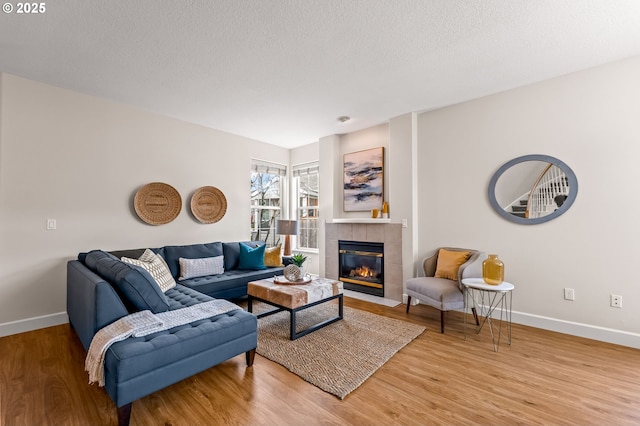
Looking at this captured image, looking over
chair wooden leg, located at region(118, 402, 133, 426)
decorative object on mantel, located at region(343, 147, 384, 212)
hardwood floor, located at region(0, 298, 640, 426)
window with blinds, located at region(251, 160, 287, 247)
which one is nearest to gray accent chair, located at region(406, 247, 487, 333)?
hardwood floor, located at region(0, 298, 640, 426)

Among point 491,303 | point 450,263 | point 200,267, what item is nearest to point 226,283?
point 200,267

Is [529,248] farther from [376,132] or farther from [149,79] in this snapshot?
[149,79]

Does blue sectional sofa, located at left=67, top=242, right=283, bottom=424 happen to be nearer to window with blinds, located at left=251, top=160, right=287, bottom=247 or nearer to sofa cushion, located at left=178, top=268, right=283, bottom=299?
sofa cushion, located at left=178, top=268, right=283, bottom=299

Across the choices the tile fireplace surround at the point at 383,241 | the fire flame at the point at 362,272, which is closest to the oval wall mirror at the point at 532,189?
the tile fireplace surround at the point at 383,241

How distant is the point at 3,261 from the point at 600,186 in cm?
617

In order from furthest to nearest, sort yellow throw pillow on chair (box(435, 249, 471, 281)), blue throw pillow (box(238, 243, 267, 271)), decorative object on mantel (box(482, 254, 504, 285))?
1. blue throw pillow (box(238, 243, 267, 271))
2. yellow throw pillow on chair (box(435, 249, 471, 281))
3. decorative object on mantel (box(482, 254, 504, 285))

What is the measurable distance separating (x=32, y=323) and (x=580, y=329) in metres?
5.82

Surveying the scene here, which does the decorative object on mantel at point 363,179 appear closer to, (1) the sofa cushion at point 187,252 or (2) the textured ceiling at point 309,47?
(2) the textured ceiling at point 309,47

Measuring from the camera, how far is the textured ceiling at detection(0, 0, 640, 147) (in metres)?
2.00

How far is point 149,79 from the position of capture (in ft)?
9.74

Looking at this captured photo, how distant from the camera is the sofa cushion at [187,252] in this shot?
3.69 meters

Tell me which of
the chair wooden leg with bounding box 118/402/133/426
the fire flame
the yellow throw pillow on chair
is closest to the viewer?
the chair wooden leg with bounding box 118/402/133/426

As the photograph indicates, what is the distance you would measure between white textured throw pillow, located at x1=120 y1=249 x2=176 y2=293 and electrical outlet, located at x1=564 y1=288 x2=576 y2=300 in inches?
169

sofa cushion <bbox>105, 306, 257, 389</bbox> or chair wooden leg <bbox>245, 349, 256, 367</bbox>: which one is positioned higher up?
sofa cushion <bbox>105, 306, 257, 389</bbox>
